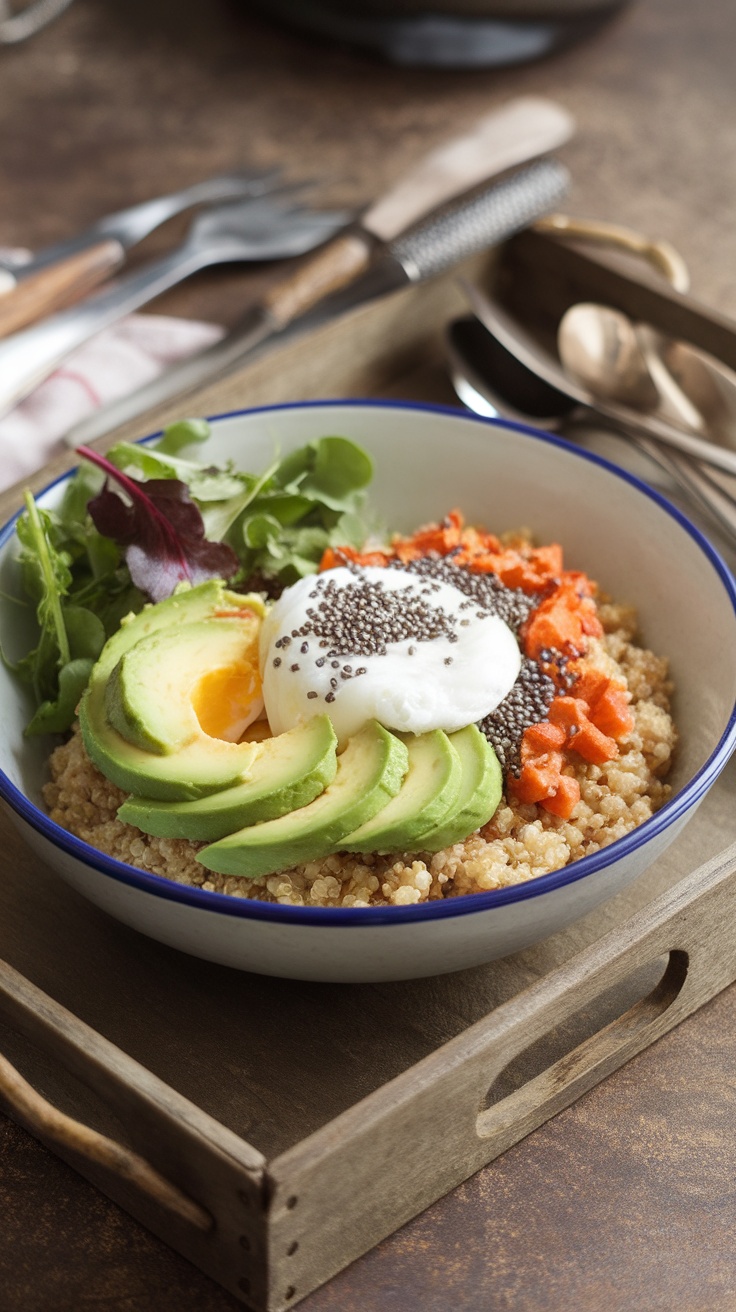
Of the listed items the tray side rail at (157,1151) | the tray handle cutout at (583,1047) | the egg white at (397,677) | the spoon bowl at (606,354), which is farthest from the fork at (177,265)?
the tray handle cutout at (583,1047)

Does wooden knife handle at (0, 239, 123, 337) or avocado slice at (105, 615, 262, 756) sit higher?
wooden knife handle at (0, 239, 123, 337)

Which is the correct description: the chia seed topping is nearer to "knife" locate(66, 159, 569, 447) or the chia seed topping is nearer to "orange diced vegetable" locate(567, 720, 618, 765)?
"orange diced vegetable" locate(567, 720, 618, 765)

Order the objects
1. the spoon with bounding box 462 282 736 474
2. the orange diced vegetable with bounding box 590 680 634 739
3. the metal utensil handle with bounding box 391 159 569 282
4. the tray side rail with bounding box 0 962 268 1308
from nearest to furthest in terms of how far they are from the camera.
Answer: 1. the tray side rail with bounding box 0 962 268 1308
2. the orange diced vegetable with bounding box 590 680 634 739
3. the spoon with bounding box 462 282 736 474
4. the metal utensil handle with bounding box 391 159 569 282

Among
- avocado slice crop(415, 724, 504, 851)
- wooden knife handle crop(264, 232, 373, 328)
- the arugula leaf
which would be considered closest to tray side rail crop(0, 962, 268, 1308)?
avocado slice crop(415, 724, 504, 851)

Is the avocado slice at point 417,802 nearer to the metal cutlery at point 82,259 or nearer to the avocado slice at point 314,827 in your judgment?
the avocado slice at point 314,827

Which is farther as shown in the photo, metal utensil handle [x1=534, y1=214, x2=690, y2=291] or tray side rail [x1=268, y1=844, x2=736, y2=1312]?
metal utensil handle [x1=534, y1=214, x2=690, y2=291]

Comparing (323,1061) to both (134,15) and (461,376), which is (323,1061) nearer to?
(461,376)

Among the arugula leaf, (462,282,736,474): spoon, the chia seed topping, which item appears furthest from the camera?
(462,282,736,474): spoon
